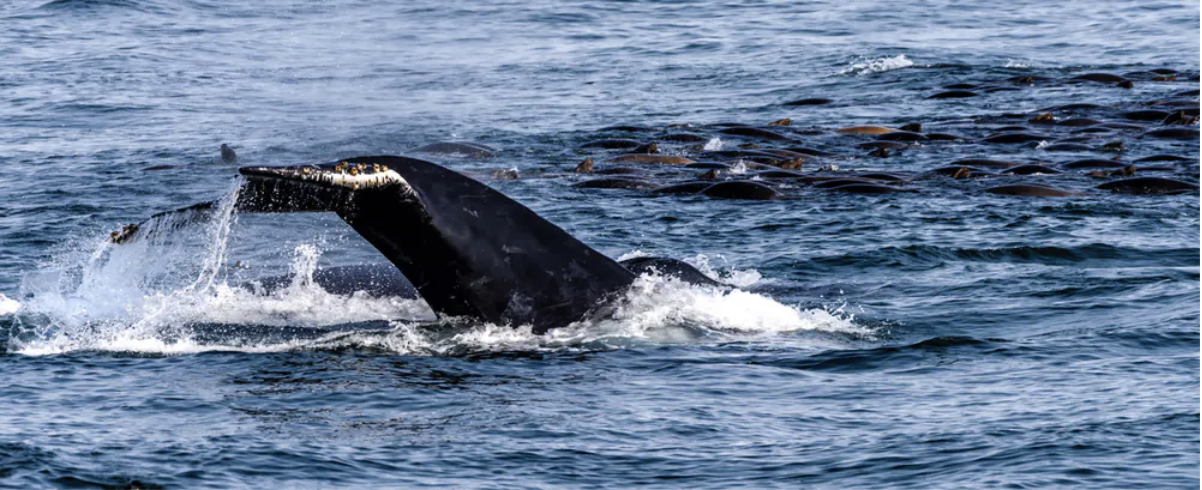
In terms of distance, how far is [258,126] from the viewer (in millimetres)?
30328

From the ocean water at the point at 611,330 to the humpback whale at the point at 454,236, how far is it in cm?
26

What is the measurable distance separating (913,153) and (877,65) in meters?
13.9

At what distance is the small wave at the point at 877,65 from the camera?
38.4 meters

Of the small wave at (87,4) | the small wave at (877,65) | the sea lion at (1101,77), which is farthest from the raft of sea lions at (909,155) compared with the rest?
the small wave at (87,4)

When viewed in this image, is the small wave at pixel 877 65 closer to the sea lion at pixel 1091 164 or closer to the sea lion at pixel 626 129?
the sea lion at pixel 626 129

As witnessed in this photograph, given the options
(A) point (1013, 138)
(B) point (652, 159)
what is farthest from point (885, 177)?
(A) point (1013, 138)

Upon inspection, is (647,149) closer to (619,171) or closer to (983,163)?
(619,171)

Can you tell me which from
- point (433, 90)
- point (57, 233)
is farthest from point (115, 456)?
point (433, 90)

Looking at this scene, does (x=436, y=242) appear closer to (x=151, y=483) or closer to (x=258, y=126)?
(x=151, y=483)

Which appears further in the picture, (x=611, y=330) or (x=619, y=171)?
(x=619, y=171)

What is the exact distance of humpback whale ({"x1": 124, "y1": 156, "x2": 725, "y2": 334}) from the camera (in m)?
9.74

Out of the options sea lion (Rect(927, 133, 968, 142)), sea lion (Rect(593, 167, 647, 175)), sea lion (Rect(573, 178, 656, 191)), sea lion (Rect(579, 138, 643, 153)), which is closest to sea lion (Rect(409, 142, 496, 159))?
sea lion (Rect(579, 138, 643, 153))

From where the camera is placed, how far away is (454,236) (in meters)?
10.4

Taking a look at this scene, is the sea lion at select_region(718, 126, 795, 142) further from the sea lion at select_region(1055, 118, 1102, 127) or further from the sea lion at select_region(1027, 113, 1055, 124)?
the sea lion at select_region(1055, 118, 1102, 127)
